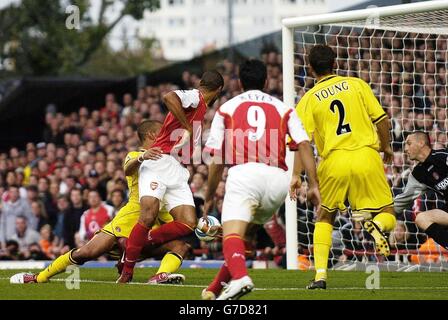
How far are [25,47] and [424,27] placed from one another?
107ft

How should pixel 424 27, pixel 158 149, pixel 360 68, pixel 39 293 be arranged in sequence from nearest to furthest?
pixel 39 293
pixel 158 149
pixel 424 27
pixel 360 68

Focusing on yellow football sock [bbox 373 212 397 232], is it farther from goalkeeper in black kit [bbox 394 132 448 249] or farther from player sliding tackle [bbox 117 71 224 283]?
goalkeeper in black kit [bbox 394 132 448 249]

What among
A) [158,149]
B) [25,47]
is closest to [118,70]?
[25,47]

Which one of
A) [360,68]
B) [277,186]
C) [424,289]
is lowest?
[424,289]

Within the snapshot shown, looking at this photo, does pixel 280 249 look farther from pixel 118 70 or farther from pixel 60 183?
pixel 118 70

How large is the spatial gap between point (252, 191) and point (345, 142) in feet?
6.75

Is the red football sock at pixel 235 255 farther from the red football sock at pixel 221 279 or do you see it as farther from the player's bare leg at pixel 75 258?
the player's bare leg at pixel 75 258

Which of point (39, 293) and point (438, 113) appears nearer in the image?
point (39, 293)

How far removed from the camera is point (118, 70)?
7838 cm

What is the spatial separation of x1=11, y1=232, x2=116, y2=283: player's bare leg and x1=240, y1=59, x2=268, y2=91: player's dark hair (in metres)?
3.00

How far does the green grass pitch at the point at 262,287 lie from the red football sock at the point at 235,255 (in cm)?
83

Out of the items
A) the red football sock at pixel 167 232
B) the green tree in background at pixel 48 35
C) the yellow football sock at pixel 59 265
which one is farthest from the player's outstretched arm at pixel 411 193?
the green tree in background at pixel 48 35

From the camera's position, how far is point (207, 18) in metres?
137

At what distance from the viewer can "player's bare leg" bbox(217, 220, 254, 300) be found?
923cm
